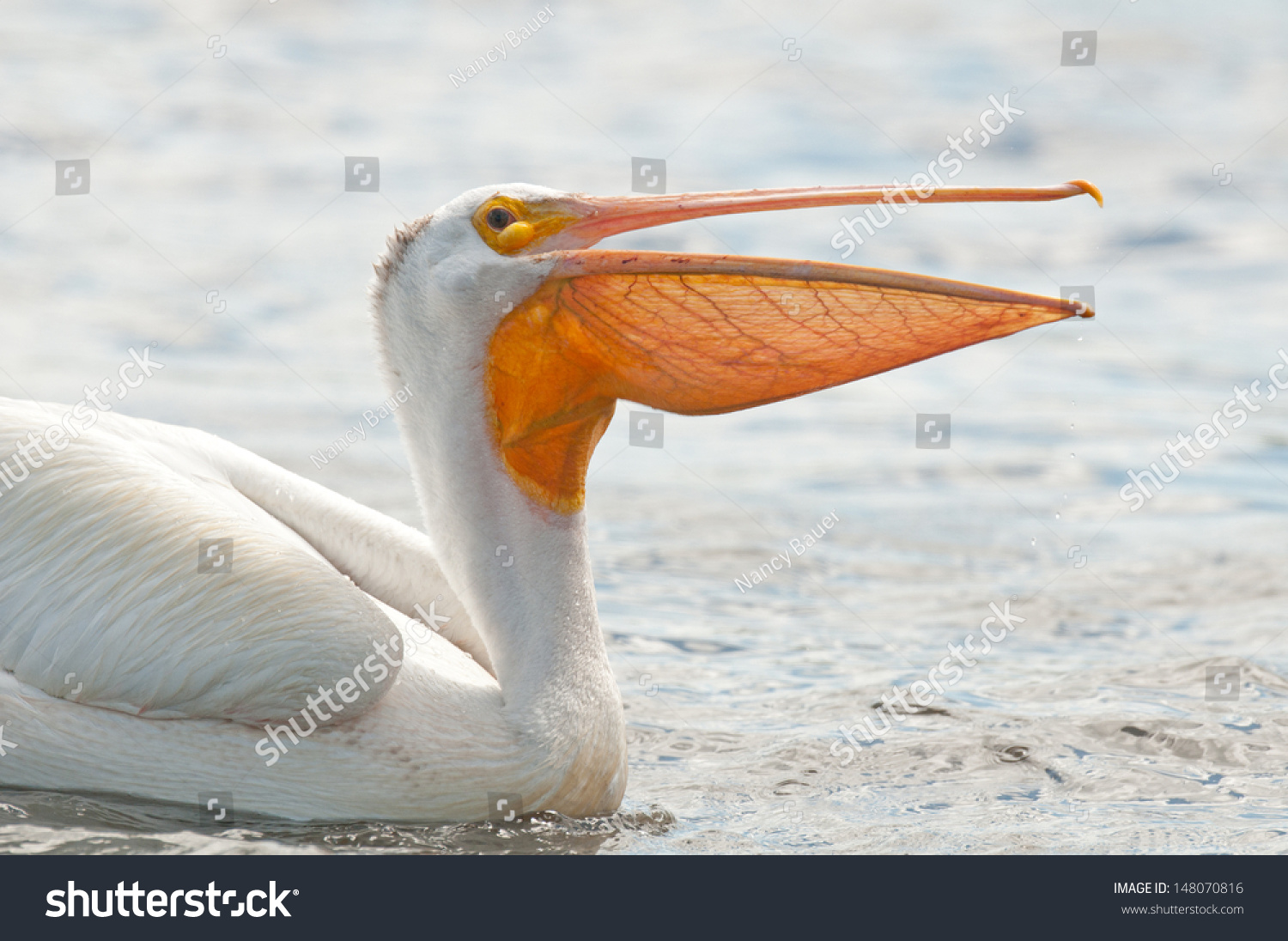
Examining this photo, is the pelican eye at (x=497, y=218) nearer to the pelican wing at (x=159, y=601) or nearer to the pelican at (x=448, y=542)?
the pelican at (x=448, y=542)

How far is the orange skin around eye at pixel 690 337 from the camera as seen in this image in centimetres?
369

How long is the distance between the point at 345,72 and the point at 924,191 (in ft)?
43.7

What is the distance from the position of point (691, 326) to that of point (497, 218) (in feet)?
1.78

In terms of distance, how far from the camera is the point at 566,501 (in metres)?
4.07

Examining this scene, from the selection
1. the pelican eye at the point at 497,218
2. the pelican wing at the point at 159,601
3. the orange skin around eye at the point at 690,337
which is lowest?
the pelican wing at the point at 159,601

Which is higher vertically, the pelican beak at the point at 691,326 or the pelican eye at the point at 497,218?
the pelican eye at the point at 497,218

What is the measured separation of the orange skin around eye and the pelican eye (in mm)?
161

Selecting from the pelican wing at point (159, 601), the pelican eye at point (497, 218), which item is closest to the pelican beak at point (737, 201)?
the pelican eye at point (497, 218)

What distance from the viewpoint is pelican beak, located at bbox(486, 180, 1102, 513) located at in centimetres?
369

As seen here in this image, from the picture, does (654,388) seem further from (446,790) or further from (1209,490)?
(1209,490)

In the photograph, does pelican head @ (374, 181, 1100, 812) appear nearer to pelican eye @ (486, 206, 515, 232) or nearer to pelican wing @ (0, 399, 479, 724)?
pelican eye @ (486, 206, 515, 232)

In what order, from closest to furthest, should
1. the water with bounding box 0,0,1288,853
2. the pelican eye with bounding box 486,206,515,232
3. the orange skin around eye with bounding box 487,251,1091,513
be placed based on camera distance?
the orange skin around eye with bounding box 487,251,1091,513 → the pelican eye with bounding box 486,206,515,232 → the water with bounding box 0,0,1288,853

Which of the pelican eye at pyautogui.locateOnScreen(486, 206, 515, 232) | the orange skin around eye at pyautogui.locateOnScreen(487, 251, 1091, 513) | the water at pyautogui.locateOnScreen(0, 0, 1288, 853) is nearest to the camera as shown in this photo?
the orange skin around eye at pyautogui.locateOnScreen(487, 251, 1091, 513)

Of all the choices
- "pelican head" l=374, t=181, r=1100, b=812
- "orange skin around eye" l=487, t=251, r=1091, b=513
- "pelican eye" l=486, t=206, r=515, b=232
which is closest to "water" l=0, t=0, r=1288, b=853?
"pelican head" l=374, t=181, r=1100, b=812
